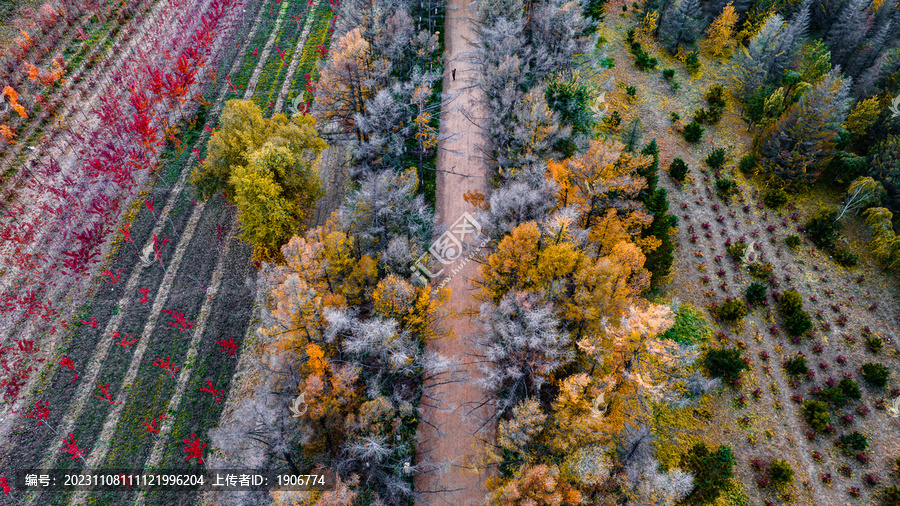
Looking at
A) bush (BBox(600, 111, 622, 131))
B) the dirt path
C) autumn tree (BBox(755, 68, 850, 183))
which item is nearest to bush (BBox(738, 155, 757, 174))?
autumn tree (BBox(755, 68, 850, 183))

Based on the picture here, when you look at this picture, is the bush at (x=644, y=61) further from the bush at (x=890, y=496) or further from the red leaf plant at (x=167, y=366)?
the red leaf plant at (x=167, y=366)

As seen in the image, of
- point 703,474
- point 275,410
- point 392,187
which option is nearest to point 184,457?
point 275,410

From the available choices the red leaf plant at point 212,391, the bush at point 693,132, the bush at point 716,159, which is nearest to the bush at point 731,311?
the bush at point 716,159

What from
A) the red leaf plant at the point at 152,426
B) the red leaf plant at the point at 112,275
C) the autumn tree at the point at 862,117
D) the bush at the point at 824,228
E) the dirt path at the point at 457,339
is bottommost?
the red leaf plant at the point at 152,426

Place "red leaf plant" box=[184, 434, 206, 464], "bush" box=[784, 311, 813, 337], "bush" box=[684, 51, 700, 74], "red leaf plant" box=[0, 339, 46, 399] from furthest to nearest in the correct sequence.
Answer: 1. "bush" box=[684, 51, 700, 74]
2. "bush" box=[784, 311, 813, 337]
3. "red leaf plant" box=[0, 339, 46, 399]
4. "red leaf plant" box=[184, 434, 206, 464]

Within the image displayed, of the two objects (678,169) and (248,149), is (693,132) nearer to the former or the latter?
(678,169)

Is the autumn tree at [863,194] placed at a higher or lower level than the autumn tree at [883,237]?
higher

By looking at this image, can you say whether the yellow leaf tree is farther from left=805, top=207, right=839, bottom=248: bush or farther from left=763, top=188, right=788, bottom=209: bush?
left=805, top=207, right=839, bottom=248: bush
